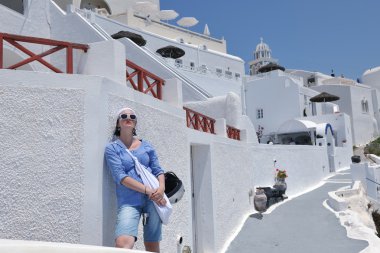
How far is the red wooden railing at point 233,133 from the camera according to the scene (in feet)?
34.6

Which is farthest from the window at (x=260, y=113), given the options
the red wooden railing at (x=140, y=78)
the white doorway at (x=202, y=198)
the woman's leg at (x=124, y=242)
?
the woman's leg at (x=124, y=242)

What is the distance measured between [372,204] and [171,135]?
12.7 m

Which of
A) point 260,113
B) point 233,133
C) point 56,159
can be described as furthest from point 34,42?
point 260,113

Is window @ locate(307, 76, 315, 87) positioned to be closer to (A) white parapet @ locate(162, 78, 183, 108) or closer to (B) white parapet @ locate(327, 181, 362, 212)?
(B) white parapet @ locate(327, 181, 362, 212)

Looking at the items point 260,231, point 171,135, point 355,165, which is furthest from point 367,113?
point 171,135

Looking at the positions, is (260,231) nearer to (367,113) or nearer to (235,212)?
(235,212)

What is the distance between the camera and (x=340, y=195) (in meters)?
13.0

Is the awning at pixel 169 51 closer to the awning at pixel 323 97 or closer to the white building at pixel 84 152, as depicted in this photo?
the awning at pixel 323 97

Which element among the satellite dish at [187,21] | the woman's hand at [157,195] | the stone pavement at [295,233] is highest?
the satellite dish at [187,21]

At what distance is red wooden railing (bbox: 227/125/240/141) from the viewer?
1055cm

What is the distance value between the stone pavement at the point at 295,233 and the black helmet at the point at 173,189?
4.83 meters

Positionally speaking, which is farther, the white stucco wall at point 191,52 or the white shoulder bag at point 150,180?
the white stucco wall at point 191,52

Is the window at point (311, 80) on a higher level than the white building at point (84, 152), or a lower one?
higher

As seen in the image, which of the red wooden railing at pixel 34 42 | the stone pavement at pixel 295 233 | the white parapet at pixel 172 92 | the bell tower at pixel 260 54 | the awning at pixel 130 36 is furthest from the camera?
the bell tower at pixel 260 54
